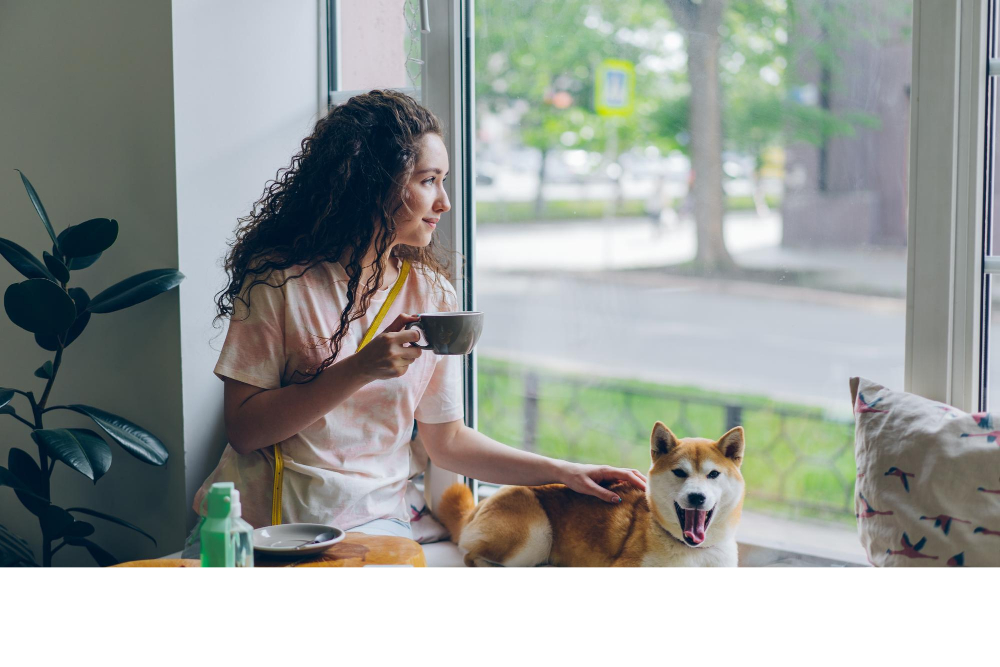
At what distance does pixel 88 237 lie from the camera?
5.26 feet

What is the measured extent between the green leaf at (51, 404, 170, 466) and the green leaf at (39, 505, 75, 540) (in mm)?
206

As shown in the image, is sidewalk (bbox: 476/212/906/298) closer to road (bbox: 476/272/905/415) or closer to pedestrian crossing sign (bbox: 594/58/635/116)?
road (bbox: 476/272/905/415)

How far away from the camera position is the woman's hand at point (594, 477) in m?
1.44

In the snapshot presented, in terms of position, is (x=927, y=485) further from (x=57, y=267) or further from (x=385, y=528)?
(x=57, y=267)

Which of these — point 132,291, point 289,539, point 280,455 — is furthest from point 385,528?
point 132,291

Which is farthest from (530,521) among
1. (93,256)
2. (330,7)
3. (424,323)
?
(330,7)

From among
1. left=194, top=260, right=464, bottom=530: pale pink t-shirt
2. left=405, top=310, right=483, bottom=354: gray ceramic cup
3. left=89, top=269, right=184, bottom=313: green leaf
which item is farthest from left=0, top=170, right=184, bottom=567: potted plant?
left=405, top=310, right=483, bottom=354: gray ceramic cup

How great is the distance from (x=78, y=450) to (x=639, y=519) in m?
1.06

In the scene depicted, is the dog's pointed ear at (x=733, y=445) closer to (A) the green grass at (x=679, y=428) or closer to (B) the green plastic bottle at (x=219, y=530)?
(A) the green grass at (x=679, y=428)

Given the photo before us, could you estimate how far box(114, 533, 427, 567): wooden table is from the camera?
1.10m
